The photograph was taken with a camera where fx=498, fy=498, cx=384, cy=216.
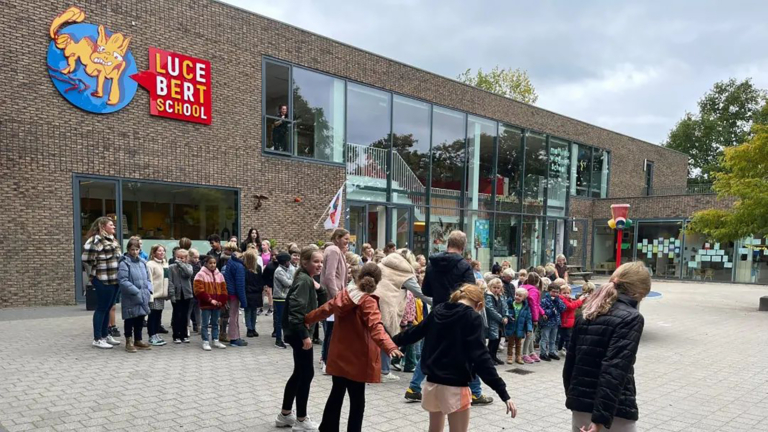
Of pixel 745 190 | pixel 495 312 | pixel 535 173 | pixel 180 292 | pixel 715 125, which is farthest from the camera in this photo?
pixel 715 125

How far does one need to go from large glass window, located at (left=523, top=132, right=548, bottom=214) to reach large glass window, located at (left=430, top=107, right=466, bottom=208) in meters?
4.73

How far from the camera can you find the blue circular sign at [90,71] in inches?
429

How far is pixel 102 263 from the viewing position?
280 inches

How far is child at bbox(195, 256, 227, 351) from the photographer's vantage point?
752cm

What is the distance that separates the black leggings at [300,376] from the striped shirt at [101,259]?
4.07 metres

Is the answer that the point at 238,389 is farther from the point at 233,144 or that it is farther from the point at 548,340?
the point at 233,144

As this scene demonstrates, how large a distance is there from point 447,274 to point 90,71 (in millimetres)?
10347

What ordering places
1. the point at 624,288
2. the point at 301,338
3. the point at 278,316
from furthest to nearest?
1. the point at 278,316
2. the point at 301,338
3. the point at 624,288

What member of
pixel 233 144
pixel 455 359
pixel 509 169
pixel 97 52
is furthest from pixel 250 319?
pixel 509 169

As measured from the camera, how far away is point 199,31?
1307 centimetres

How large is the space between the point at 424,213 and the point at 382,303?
13421 millimetres

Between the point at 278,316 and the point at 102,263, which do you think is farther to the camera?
the point at 278,316

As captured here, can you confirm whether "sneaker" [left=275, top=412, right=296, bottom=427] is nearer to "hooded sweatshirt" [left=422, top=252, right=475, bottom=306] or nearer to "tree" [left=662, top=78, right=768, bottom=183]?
"hooded sweatshirt" [left=422, top=252, right=475, bottom=306]

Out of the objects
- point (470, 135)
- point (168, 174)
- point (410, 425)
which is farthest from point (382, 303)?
point (470, 135)
